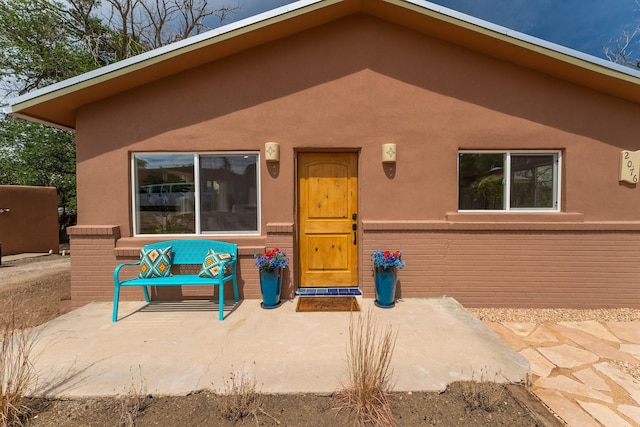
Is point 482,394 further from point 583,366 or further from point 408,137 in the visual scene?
point 408,137

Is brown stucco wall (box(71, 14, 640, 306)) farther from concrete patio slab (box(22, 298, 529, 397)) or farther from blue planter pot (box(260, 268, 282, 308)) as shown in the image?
concrete patio slab (box(22, 298, 529, 397))

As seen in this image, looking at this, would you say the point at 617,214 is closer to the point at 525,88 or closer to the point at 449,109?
the point at 525,88

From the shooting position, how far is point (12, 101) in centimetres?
430

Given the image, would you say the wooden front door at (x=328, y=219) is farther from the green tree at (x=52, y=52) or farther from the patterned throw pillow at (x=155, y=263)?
Answer: the green tree at (x=52, y=52)

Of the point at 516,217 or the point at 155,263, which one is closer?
the point at 155,263

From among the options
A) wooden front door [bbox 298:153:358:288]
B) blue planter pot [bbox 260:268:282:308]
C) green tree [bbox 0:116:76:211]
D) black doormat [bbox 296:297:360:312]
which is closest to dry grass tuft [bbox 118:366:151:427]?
blue planter pot [bbox 260:268:282:308]

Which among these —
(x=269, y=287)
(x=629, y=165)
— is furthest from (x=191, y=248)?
(x=629, y=165)

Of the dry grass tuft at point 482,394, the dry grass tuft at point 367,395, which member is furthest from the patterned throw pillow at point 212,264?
the dry grass tuft at point 482,394

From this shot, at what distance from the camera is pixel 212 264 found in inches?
172

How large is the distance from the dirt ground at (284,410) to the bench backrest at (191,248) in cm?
235

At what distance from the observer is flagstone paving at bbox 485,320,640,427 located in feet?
8.30

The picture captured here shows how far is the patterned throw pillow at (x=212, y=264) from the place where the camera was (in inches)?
169

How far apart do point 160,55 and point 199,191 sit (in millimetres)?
2089

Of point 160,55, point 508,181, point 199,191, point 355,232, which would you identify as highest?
point 160,55
